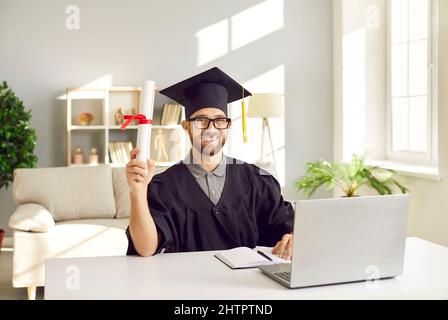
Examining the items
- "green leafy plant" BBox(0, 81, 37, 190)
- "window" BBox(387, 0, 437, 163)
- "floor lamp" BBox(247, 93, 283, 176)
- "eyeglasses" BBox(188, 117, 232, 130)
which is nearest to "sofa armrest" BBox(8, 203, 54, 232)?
"green leafy plant" BBox(0, 81, 37, 190)

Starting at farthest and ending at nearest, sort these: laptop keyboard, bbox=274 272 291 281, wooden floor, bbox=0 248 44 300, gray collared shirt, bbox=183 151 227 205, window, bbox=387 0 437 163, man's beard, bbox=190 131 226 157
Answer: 1. window, bbox=387 0 437 163
2. wooden floor, bbox=0 248 44 300
3. gray collared shirt, bbox=183 151 227 205
4. man's beard, bbox=190 131 226 157
5. laptop keyboard, bbox=274 272 291 281

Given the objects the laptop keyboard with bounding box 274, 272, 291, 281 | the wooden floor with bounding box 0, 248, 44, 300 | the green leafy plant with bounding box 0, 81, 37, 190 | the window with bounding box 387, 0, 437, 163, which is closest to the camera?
the laptop keyboard with bounding box 274, 272, 291, 281

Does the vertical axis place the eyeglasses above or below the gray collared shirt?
above

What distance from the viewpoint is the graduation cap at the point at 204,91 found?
234cm

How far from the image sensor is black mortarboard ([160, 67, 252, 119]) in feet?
7.68

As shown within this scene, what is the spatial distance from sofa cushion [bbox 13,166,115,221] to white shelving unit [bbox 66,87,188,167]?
1.14m

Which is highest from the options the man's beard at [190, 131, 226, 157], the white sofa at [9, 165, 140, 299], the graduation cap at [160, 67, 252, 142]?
the graduation cap at [160, 67, 252, 142]

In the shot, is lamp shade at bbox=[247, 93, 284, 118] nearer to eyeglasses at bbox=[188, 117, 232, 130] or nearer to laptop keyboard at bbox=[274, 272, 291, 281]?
eyeglasses at bbox=[188, 117, 232, 130]

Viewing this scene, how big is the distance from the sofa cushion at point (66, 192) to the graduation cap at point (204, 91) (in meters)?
2.69

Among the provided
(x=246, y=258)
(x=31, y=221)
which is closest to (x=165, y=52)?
(x=31, y=221)

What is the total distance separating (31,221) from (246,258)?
8.71 ft

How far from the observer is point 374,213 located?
5.75 ft
